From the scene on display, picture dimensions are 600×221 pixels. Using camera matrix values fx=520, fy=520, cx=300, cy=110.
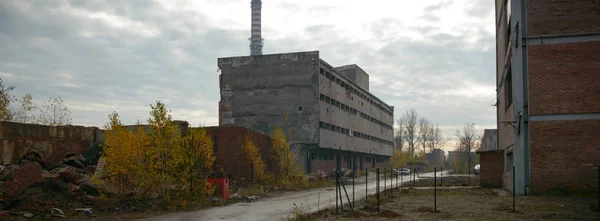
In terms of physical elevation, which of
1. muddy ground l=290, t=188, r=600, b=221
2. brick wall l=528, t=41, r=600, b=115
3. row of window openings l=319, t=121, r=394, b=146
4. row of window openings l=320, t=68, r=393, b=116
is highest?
row of window openings l=320, t=68, r=393, b=116

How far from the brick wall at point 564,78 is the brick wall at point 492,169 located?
9929mm

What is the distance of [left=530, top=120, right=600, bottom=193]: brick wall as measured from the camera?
22.4 m

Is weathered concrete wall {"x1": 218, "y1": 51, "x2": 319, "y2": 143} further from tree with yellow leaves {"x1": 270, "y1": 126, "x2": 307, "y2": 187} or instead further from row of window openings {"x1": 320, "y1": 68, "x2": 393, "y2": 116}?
tree with yellow leaves {"x1": 270, "y1": 126, "x2": 307, "y2": 187}

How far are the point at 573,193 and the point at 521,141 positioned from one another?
3020 millimetres

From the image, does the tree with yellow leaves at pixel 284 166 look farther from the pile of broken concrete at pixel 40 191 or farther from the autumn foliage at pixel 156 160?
the pile of broken concrete at pixel 40 191

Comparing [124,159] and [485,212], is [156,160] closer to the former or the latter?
[124,159]

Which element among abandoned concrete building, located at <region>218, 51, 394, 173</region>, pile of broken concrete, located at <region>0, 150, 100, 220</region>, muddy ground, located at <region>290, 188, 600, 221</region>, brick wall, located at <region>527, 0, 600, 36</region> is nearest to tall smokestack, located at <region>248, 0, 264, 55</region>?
abandoned concrete building, located at <region>218, 51, 394, 173</region>

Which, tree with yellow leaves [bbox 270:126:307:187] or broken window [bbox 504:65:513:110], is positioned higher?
broken window [bbox 504:65:513:110]

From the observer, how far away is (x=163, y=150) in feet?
70.7

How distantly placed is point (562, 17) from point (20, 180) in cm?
2296

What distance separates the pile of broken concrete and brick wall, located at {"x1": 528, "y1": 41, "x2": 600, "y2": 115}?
19.3 m

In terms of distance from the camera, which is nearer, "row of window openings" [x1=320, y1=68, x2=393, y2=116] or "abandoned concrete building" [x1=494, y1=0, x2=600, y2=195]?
"abandoned concrete building" [x1=494, y1=0, x2=600, y2=195]

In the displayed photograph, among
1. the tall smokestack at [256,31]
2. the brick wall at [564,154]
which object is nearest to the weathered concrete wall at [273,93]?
the brick wall at [564,154]

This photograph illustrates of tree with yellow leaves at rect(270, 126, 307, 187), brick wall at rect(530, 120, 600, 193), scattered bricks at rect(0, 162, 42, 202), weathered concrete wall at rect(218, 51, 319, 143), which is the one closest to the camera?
scattered bricks at rect(0, 162, 42, 202)
